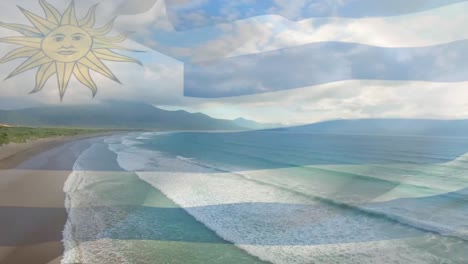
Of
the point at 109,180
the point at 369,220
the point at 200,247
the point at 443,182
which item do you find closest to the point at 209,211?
the point at 200,247

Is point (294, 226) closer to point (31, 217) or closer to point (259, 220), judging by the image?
point (259, 220)

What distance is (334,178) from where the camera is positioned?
13219 mm

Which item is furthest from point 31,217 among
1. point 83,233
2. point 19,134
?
point 19,134

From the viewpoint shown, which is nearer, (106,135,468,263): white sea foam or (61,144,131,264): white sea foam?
(61,144,131,264): white sea foam

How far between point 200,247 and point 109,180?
6.66 m

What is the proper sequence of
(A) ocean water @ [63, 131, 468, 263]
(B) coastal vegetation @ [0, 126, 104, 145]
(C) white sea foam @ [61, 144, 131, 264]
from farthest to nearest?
1. (B) coastal vegetation @ [0, 126, 104, 145]
2. (A) ocean water @ [63, 131, 468, 263]
3. (C) white sea foam @ [61, 144, 131, 264]

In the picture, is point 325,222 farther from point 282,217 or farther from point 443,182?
point 443,182

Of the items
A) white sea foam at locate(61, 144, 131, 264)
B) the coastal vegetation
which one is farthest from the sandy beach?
the coastal vegetation

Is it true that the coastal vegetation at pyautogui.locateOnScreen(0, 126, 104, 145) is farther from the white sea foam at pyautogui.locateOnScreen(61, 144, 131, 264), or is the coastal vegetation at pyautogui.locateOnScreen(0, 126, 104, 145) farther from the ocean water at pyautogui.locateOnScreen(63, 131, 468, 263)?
the white sea foam at pyautogui.locateOnScreen(61, 144, 131, 264)

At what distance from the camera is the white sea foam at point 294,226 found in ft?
16.3

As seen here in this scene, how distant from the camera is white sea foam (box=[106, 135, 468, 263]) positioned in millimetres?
4977

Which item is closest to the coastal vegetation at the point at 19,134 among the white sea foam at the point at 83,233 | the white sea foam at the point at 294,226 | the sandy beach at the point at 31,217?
the sandy beach at the point at 31,217

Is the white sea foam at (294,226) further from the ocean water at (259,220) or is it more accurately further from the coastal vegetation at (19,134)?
the coastal vegetation at (19,134)

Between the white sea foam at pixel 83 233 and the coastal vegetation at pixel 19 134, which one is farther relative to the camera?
the coastal vegetation at pixel 19 134
